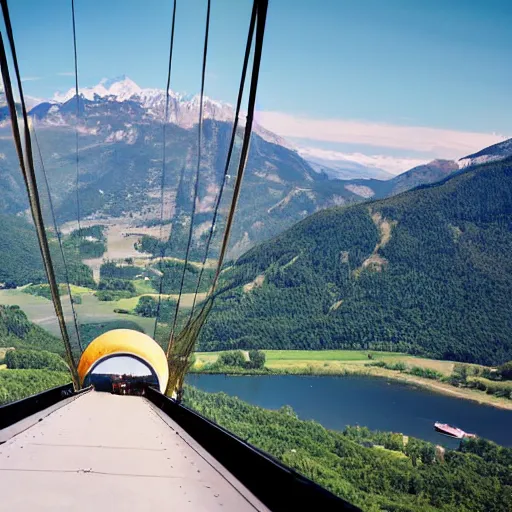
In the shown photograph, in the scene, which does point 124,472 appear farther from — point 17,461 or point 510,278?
point 510,278

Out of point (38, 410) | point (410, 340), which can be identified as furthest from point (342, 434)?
point (38, 410)

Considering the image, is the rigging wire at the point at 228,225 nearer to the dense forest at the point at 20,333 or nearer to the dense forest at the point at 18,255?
the dense forest at the point at 20,333

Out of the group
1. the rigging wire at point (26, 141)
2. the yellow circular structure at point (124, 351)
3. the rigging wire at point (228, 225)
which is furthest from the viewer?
the yellow circular structure at point (124, 351)

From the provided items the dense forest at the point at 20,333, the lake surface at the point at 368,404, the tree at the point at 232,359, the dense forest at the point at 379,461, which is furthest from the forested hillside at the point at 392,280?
the dense forest at the point at 379,461

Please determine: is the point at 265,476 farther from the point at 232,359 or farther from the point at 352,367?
the point at 352,367

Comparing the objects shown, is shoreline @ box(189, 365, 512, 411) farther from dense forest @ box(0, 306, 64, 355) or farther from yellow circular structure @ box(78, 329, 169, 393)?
yellow circular structure @ box(78, 329, 169, 393)

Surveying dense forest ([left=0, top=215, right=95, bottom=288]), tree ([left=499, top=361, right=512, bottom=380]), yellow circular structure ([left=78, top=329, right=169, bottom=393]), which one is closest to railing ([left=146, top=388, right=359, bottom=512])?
yellow circular structure ([left=78, top=329, right=169, bottom=393])
